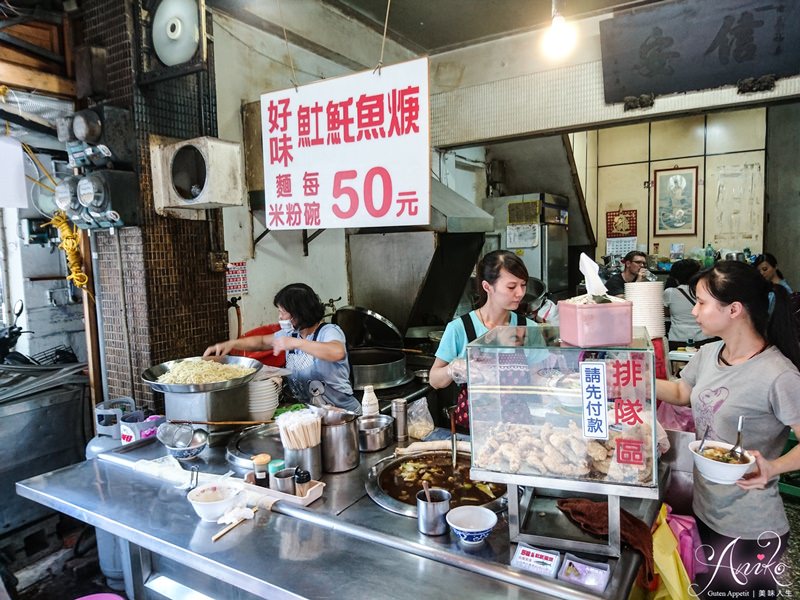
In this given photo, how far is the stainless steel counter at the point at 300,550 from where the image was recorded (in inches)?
60.8

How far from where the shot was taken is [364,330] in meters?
5.09

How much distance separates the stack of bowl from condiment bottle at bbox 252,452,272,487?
603 mm

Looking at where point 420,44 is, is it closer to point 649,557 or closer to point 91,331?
point 91,331

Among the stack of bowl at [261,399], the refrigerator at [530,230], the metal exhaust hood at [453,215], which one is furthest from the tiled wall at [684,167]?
the stack of bowl at [261,399]

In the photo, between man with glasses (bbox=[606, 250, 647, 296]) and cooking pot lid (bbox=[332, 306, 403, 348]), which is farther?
man with glasses (bbox=[606, 250, 647, 296])

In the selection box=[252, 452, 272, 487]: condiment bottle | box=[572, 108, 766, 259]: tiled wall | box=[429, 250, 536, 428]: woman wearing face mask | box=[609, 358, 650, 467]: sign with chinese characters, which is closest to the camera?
box=[609, 358, 650, 467]: sign with chinese characters

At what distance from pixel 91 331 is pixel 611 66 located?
4644 mm

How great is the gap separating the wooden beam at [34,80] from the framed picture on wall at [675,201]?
29.5ft

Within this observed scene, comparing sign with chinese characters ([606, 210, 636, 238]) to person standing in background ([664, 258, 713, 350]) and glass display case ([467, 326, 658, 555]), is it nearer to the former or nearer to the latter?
person standing in background ([664, 258, 713, 350])

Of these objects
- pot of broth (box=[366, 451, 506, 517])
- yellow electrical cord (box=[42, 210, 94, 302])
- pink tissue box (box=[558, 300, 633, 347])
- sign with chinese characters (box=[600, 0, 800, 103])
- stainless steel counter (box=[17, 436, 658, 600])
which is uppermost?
sign with chinese characters (box=[600, 0, 800, 103])

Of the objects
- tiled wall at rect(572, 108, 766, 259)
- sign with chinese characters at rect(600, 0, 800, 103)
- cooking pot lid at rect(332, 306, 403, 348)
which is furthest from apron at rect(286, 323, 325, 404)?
tiled wall at rect(572, 108, 766, 259)

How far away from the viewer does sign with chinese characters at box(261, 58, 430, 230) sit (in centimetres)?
264

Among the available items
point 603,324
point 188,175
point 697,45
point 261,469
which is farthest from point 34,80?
point 697,45

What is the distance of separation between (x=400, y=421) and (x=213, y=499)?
968 millimetres
